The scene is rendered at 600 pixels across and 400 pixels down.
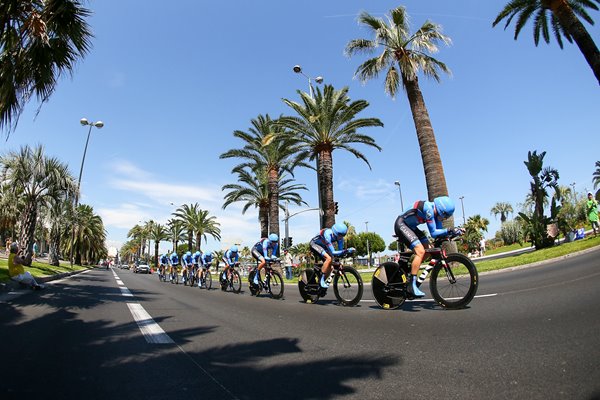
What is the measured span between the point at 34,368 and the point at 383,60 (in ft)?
60.9

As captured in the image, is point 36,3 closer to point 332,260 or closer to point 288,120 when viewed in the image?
point 332,260

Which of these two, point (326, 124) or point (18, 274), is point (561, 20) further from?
point (18, 274)

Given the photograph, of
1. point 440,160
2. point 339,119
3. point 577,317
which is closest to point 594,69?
point 440,160

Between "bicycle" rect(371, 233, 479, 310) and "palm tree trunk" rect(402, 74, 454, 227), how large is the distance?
9.28 metres

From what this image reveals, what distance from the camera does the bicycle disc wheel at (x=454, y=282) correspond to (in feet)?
17.5

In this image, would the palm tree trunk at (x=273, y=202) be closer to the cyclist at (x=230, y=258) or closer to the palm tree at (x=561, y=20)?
the cyclist at (x=230, y=258)

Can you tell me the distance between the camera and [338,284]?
316 inches

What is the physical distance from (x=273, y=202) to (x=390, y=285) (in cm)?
1917

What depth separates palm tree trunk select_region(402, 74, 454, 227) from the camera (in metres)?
15.3

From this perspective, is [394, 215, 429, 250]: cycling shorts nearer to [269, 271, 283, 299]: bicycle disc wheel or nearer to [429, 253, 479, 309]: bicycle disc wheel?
[429, 253, 479, 309]: bicycle disc wheel

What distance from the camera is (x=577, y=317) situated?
3838 mm

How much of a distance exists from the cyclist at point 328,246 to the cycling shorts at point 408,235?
151 cm

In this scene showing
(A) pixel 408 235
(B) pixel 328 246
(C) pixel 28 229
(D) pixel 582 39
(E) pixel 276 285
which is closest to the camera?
(A) pixel 408 235

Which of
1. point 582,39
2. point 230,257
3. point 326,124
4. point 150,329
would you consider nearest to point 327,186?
point 326,124
